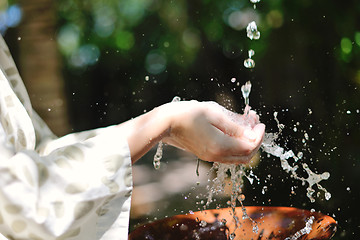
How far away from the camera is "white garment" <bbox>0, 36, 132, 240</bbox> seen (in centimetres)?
84

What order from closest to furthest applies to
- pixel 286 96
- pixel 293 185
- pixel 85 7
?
1. pixel 293 185
2. pixel 286 96
3. pixel 85 7

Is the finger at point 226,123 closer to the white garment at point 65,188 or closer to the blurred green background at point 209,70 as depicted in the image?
the white garment at point 65,188

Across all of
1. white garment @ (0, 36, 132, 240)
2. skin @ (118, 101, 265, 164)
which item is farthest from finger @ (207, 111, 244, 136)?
white garment @ (0, 36, 132, 240)

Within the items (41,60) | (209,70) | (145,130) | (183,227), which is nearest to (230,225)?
(183,227)

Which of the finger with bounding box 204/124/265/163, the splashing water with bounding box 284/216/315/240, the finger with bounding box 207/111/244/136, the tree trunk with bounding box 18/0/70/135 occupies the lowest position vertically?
the tree trunk with bounding box 18/0/70/135

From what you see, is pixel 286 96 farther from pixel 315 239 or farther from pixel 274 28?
pixel 315 239

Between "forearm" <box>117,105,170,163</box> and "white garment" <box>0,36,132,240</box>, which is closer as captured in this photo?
"white garment" <box>0,36,132,240</box>

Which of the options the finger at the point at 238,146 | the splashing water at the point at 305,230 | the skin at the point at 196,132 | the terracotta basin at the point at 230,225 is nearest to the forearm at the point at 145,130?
the skin at the point at 196,132

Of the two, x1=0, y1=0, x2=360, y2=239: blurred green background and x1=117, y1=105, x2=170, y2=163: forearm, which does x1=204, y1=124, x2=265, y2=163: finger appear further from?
x1=0, y1=0, x2=360, y2=239: blurred green background

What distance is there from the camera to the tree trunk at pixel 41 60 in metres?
2.39

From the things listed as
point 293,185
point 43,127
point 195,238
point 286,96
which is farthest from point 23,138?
point 286,96

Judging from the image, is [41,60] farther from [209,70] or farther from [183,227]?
[209,70]

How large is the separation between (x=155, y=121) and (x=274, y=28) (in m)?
3.85

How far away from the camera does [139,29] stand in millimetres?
6848
